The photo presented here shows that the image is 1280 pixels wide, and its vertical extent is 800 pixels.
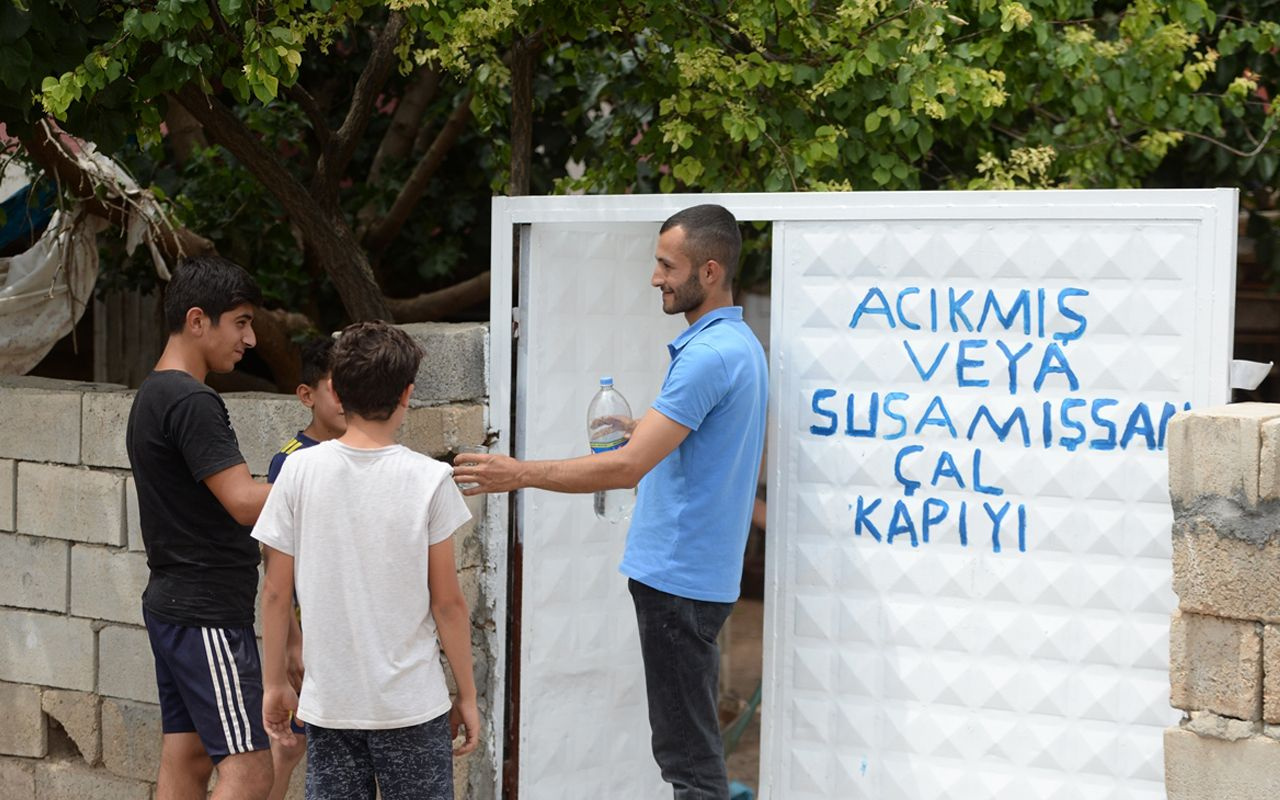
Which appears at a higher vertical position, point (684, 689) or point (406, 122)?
point (406, 122)

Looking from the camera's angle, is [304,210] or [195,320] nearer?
[195,320]

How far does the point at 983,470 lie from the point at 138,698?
305 cm

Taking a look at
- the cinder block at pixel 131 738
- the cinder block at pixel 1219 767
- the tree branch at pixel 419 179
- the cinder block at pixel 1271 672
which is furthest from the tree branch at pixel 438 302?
the cinder block at pixel 1271 672

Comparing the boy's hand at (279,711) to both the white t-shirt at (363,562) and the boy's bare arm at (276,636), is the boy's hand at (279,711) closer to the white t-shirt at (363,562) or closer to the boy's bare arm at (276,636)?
the boy's bare arm at (276,636)

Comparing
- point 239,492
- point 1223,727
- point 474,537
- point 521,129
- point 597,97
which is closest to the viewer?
point 1223,727

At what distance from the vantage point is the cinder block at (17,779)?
5.68 metres

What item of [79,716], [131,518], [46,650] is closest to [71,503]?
[131,518]

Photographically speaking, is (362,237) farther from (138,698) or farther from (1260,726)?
(1260,726)

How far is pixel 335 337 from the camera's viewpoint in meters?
4.06

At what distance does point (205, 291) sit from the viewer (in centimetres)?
420

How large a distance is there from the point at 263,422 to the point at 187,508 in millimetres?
869

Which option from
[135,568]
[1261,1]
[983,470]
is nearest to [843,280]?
[983,470]

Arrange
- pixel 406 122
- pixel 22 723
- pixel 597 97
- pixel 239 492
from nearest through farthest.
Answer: pixel 239 492
pixel 22 723
pixel 597 97
pixel 406 122

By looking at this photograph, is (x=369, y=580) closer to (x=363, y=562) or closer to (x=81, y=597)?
(x=363, y=562)
